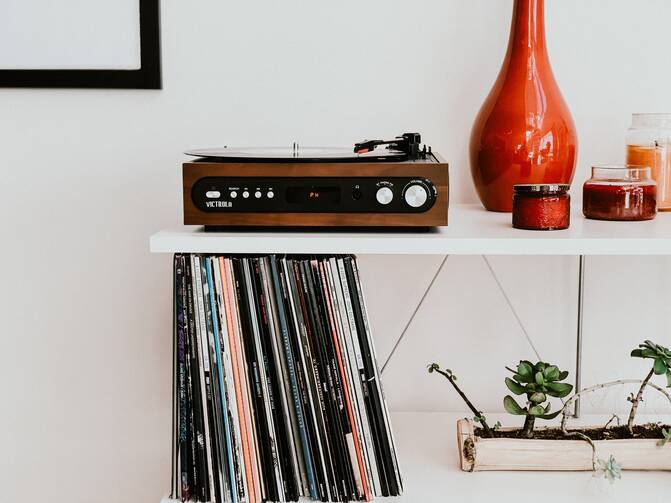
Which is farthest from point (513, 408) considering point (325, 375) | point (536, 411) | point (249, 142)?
point (249, 142)

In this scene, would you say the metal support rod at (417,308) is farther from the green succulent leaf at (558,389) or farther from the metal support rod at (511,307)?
the green succulent leaf at (558,389)

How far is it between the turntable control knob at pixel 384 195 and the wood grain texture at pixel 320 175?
0.05ft

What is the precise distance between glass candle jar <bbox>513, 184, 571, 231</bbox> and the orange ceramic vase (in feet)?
0.45

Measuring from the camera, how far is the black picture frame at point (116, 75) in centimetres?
126

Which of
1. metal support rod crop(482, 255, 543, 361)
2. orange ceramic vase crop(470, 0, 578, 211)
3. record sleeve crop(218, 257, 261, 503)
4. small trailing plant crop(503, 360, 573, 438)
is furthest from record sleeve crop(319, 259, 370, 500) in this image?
metal support rod crop(482, 255, 543, 361)

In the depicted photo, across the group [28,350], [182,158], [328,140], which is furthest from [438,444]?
[28,350]

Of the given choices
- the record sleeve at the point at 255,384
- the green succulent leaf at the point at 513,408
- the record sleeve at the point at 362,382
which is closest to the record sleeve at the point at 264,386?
the record sleeve at the point at 255,384

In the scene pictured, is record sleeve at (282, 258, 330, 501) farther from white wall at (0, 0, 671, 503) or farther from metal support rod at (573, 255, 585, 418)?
metal support rod at (573, 255, 585, 418)

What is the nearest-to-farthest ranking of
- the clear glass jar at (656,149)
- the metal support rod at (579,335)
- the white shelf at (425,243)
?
1. the white shelf at (425,243)
2. the clear glass jar at (656,149)
3. the metal support rod at (579,335)

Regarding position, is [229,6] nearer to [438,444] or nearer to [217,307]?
[217,307]

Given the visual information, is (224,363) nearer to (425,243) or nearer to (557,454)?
(425,243)

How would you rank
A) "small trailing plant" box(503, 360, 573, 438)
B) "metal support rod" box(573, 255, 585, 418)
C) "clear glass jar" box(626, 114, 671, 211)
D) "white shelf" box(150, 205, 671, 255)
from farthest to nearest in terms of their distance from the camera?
"metal support rod" box(573, 255, 585, 418) → "clear glass jar" box(626, 114, 671, 211) → "small trailing plant" box(503, 360, 573, 438) → "white shelf" box(150, 205, 671, 255)

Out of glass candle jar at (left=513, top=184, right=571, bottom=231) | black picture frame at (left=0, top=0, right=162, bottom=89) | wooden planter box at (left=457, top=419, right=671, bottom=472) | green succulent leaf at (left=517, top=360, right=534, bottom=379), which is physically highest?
black picture frame at (left=0, top=0, right=162, bottom=89)

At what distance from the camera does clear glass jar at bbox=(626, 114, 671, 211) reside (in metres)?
1.10
